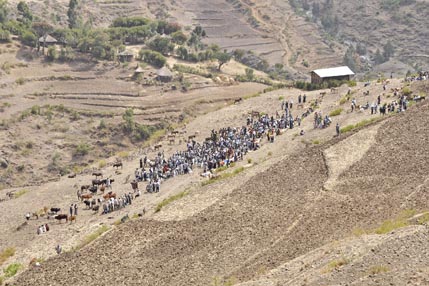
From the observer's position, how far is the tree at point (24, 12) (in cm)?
10425

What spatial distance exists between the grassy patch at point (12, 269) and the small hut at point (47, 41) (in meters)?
63.3

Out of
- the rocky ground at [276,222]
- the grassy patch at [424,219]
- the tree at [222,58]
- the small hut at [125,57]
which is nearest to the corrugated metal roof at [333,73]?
the tree at [222,58]

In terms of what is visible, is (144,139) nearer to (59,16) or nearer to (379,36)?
(59,16)

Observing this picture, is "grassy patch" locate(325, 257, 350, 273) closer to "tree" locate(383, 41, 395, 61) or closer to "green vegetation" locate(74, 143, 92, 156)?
"green vegetation" locate(74, 143, 92, 156)

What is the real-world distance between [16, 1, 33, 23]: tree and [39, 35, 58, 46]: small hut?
8941 millimetres

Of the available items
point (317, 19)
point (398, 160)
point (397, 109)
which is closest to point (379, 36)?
point (317, 19)

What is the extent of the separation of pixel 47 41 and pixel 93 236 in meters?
64.6

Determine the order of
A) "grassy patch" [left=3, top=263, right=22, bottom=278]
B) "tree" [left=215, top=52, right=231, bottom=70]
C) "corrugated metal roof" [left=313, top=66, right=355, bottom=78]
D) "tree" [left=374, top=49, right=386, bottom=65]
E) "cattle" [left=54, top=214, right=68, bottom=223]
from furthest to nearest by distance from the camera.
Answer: "tree" [left=374, top=49, right=386, bottom=65] → "tree" [left=215, top=52, right=231, bottom=70] → "corrugated metal roof" [left=313, top=66, right=355, bottom=78] → "cattle" [left=54, top=214, right=68, bottom=223] → "grassy patch" [left=3, top=263, right=22, bottom=278]

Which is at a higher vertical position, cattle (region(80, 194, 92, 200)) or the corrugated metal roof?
the corrugated metal roof

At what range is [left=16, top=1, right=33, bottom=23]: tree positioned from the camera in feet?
342

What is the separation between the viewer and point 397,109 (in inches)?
1900

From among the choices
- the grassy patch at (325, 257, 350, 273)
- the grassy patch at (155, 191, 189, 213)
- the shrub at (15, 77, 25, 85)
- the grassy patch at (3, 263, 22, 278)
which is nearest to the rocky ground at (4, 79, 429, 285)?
the grassy patch at (325, 257, 350, 273)

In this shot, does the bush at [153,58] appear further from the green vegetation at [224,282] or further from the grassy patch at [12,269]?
the green vegetation at [224,282]

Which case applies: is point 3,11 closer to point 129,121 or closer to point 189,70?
point 189,70
